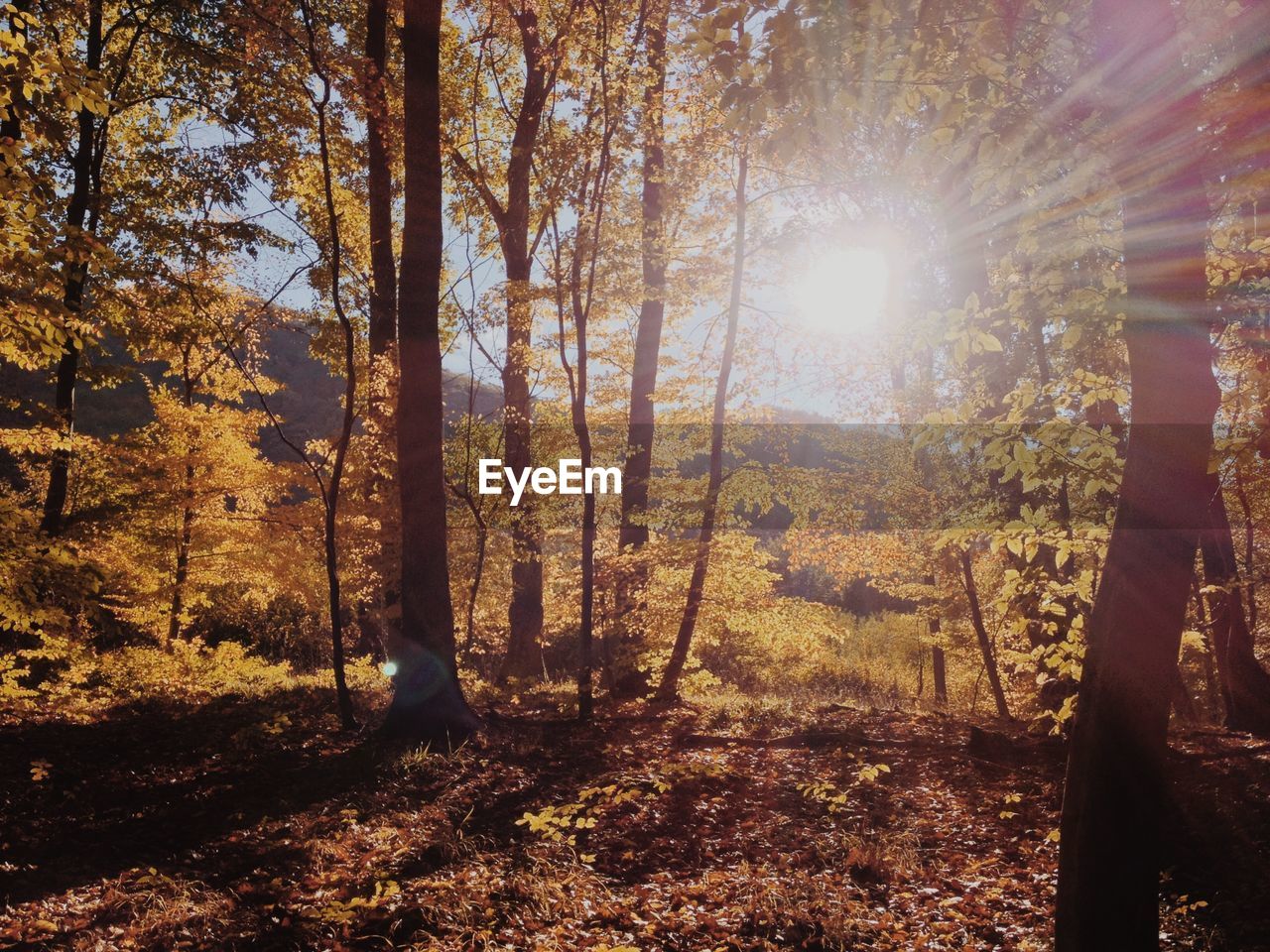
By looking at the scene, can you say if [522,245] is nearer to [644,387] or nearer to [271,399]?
[644,387]

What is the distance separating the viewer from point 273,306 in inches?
392

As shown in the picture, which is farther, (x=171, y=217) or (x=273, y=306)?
(x=171, y=217)

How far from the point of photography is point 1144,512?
2754mm

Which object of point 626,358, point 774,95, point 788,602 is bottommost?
point 788,602

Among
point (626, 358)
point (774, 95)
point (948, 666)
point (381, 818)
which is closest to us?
point (774, 95)

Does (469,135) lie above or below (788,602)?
above

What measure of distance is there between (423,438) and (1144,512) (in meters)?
6.40

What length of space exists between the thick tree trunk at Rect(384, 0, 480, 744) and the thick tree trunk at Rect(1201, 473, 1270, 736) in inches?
321

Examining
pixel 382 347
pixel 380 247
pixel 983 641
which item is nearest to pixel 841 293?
pixel 983 641

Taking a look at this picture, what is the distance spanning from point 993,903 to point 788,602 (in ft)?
23.5

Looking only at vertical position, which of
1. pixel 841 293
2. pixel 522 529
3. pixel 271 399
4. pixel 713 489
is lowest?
pixel 522 529

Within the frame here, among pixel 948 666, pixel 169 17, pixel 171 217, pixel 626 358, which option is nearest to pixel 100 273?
pixel 171 217

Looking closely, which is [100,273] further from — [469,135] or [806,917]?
[806,917]

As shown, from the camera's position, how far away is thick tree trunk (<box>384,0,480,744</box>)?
720 centimetres
